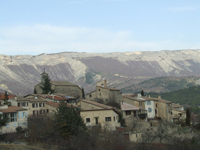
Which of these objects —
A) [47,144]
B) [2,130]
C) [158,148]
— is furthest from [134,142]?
Answer: [2,130]

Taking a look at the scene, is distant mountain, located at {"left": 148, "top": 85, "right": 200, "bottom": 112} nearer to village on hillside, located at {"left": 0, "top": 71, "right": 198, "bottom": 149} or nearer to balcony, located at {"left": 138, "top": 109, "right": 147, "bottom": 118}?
village on hillside, located at {"left": 0, "top": 71, "right": 198, "bottom": 149}

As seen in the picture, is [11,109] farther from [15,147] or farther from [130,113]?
[130,113]

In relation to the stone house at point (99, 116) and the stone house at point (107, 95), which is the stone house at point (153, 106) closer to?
the stone house at point (107, 95)

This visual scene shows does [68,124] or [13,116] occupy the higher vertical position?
[13,116]

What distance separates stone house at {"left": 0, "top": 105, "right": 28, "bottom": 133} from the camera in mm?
50566

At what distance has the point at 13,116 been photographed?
5228 centimetres

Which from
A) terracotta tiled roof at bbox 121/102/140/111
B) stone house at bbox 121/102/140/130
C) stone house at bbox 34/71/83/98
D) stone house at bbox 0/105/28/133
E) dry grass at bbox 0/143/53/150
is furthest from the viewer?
stone house at bbox 34/71/83/98

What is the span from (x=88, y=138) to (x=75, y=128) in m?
2.92

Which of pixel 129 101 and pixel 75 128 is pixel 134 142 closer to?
pixel 75 128

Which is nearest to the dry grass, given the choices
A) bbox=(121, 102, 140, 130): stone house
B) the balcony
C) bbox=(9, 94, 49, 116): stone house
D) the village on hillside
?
the village on hillside

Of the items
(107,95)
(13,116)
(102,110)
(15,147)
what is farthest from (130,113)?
(15,147)

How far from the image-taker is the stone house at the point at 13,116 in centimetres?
5057

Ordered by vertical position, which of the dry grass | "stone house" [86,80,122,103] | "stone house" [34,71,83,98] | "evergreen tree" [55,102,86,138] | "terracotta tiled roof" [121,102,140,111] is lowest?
the dry grass

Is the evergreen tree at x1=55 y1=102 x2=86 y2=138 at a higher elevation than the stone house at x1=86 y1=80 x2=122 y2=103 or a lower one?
lower
